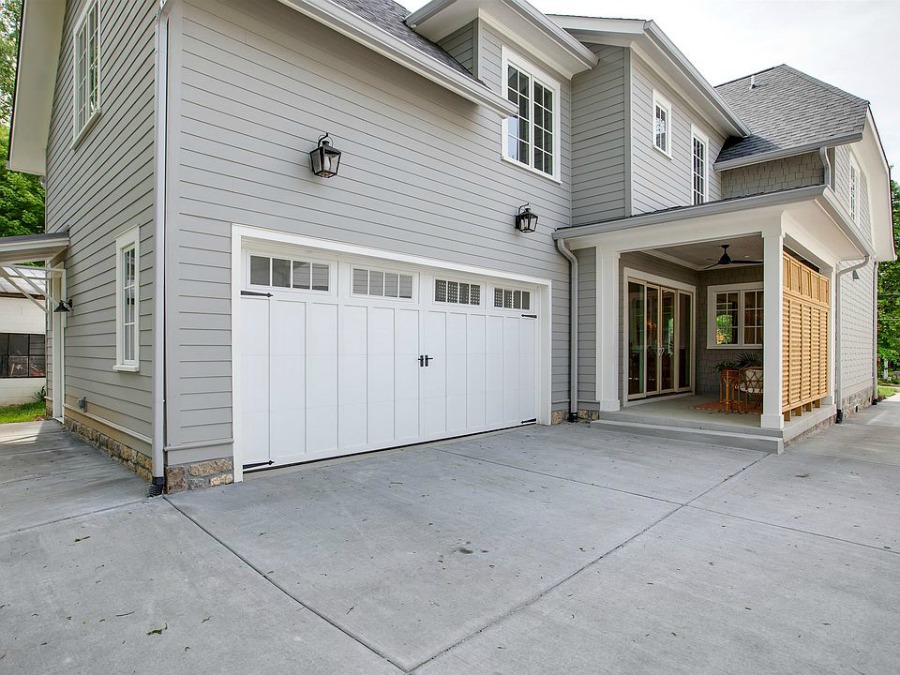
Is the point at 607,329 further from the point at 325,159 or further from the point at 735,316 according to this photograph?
the point at 325,159

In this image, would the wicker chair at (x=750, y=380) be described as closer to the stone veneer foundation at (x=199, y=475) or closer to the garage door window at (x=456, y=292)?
the garage door window at (x=456, y=292)

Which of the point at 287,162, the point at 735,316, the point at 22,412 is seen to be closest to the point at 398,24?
the point at 287,162

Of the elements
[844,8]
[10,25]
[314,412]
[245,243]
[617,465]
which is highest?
[10,25]

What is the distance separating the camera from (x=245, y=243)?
4.41m

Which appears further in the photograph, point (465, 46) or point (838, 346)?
point (838, 346)

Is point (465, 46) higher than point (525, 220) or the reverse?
higher

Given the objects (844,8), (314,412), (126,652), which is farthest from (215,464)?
(844,8)

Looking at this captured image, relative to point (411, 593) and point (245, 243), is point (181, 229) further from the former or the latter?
point (411, 593)

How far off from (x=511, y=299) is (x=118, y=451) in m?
4.86

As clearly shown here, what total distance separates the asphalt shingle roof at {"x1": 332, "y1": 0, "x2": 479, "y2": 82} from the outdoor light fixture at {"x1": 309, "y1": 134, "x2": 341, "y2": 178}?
5.18 ft

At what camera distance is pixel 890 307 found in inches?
837

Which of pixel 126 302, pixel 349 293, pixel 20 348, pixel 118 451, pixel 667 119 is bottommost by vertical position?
pixel 118 451

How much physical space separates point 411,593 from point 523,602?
0.53 metres

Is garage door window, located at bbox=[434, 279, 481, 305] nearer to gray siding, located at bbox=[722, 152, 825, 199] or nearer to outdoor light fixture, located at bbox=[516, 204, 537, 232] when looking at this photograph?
outdoor light fixture, located at bbox=[516, 204, 537, 232]
